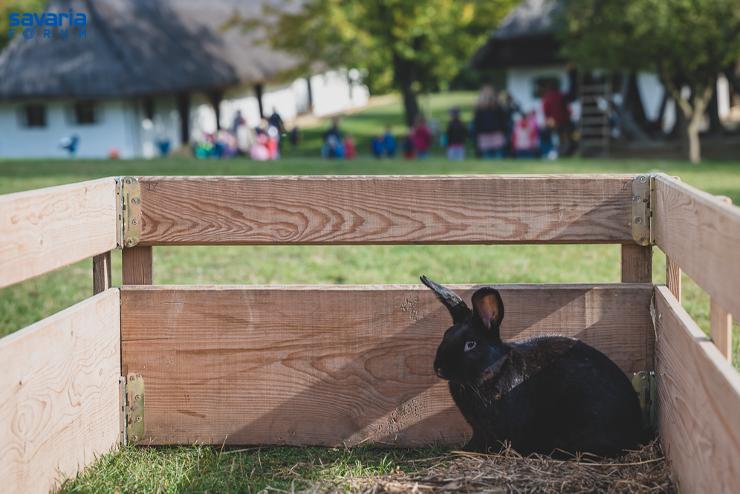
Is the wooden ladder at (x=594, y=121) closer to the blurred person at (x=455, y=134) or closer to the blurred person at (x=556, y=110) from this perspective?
the blurred person at (x=556, y=110)

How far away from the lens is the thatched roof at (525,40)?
127ft

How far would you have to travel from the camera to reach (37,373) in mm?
3490

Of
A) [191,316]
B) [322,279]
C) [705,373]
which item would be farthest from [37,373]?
[322,279]

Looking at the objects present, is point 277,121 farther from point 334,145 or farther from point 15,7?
point 15,7

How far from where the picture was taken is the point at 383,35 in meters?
42.6

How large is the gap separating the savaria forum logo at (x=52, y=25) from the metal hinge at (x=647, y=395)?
1577 inches

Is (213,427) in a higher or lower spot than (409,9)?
lower

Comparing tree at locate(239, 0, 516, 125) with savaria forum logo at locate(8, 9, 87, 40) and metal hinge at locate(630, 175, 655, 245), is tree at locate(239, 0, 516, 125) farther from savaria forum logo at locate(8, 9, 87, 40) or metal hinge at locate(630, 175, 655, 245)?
metal hinge at locate(630, 175, 655, 245)

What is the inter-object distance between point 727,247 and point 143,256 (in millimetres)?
2614

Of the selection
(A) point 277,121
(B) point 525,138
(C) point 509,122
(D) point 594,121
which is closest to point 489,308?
(A) point 277,121

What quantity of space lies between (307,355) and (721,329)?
1.79 meters

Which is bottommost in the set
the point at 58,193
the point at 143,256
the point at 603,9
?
the point at 143,256

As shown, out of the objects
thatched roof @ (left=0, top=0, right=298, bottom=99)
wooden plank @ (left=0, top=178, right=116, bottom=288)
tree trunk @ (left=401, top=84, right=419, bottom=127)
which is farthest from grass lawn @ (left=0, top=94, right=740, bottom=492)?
thatched roof @ (left=0, top=0, right=298, bottom=99)

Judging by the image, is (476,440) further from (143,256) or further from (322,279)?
(322,279)
